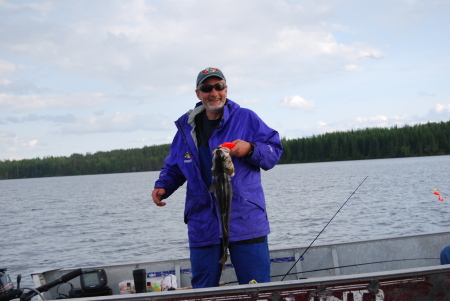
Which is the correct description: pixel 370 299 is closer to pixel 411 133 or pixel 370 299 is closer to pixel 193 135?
pixel 193 135

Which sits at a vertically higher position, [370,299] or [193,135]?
[193,135]

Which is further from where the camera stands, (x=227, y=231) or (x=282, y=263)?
(x=282, y=263)

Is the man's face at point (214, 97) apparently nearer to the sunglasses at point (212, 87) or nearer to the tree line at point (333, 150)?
the sunglasses at point (212, 87)

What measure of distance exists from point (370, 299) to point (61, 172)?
416 feet

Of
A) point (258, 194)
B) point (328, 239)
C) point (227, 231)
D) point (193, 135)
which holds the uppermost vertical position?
point (193, 135)

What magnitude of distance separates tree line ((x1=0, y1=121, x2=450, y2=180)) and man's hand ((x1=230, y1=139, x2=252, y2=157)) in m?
90.1

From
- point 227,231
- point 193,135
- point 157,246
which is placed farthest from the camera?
point 157,246

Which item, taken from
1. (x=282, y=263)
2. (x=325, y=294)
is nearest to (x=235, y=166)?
(x=325, y=294)

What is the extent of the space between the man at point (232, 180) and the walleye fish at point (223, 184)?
62mm

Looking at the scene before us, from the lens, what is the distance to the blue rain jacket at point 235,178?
→ 4.24 meters

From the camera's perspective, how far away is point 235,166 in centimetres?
429

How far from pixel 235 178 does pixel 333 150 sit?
4012 inches

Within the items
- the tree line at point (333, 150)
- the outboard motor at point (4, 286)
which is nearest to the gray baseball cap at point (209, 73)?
the outboard motor at point (4, 286)

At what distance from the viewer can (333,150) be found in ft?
340
